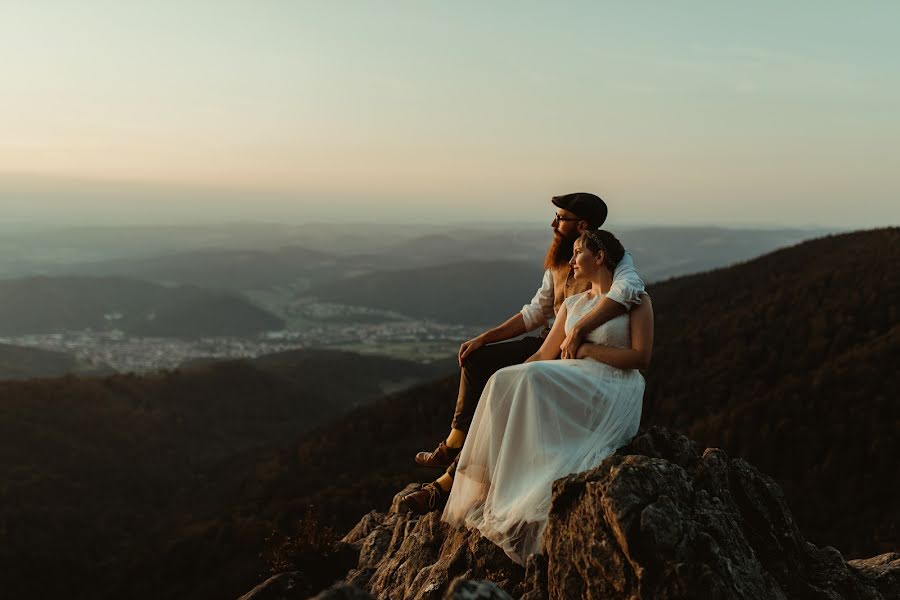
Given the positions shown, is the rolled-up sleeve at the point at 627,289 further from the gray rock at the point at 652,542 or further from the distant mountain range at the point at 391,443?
the distant mountain range at the point at 391,443

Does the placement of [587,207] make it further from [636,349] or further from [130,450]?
[130,450]

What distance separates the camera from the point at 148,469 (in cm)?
9544

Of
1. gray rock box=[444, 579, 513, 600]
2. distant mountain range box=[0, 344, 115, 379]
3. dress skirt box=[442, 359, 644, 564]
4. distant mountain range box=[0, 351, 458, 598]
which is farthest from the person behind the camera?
distant mountain range box=[0, 344, 115, 379]

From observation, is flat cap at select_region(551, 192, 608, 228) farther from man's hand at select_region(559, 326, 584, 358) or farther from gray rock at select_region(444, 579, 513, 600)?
gray rock at select_region(444, 579, 513, 600)

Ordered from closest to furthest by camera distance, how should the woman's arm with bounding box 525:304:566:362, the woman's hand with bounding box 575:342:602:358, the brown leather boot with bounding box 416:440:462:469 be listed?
the woman's hand with bounding box 575:342:602:358
the woman's arm with bounding box 525:304:566:362
the brown leather boot with bounding box 416:440:462:469

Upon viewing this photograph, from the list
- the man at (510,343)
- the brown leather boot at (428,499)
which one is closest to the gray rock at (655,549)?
the brown leather boot at (428,499)

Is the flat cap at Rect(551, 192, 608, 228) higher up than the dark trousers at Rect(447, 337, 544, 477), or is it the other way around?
the flat cap at Rect(551, 192, 608, 228)

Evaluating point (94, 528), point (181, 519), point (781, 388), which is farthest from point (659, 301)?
point (94, 528)

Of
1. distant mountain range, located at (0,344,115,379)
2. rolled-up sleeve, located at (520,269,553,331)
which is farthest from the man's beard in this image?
distant mountain range, located at (0,344,115,379)

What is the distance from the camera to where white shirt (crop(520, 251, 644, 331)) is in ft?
24.8

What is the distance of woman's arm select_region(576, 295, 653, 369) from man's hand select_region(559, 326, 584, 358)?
0.16 m

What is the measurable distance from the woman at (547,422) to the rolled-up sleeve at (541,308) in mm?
1484

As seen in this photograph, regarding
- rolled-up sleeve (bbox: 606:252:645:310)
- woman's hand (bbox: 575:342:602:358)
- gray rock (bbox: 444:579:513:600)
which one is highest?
rolled-up sleeve (bbox: 606:252:645:310)

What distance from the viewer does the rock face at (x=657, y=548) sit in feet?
19.9
